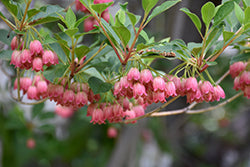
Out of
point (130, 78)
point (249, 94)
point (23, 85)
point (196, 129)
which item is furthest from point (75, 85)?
point (196, 129)

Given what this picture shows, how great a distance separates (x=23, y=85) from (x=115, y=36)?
0.61 metres

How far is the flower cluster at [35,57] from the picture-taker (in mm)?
987

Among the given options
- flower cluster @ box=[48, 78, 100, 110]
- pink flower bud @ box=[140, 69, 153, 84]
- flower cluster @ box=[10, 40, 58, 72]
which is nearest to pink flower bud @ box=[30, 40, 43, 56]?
flower cluster @ box=[10, 40, 58, 72]

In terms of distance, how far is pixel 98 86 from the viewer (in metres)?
1.01

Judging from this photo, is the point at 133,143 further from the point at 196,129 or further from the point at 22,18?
the point at 196,129

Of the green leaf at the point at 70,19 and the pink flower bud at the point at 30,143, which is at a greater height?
the green leaf at the point at 70,19

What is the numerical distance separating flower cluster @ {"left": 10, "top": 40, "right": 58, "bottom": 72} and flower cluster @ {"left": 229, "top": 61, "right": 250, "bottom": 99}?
68 cm

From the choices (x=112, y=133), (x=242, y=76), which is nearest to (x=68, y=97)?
(x=242, y=76)

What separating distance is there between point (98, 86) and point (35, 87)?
409mm

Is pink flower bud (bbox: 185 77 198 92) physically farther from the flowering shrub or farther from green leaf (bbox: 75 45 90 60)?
green leaf (bbox: 75 45 90 60)

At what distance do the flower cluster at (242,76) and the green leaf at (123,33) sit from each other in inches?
20.0

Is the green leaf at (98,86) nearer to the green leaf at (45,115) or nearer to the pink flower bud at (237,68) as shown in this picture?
the pink flower bud at (237,68)

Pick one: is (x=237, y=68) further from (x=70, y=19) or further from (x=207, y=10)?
(x=70, y=19)

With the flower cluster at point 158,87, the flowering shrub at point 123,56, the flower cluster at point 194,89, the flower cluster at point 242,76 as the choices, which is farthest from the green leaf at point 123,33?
the flower cluster at point 242,76
